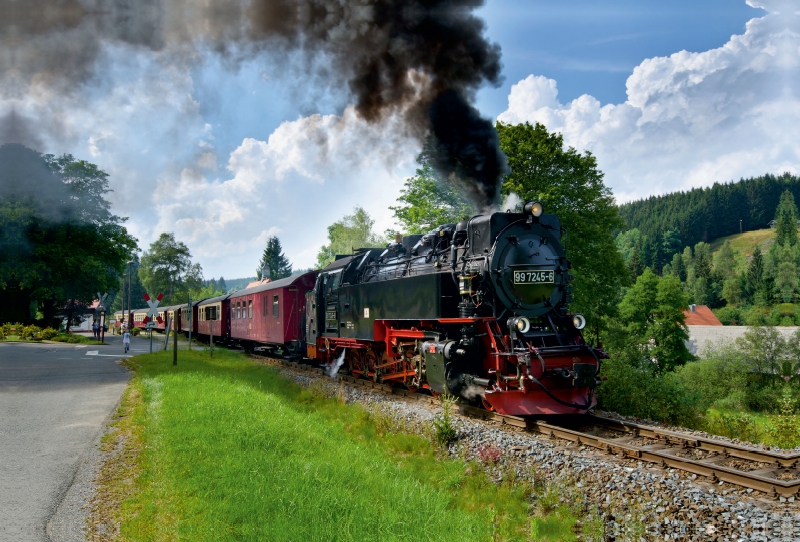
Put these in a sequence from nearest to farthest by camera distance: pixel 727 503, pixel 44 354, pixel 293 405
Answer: pixel 727 503 < pixel 293 405 < pixel 44 354

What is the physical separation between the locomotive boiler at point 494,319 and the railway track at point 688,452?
1.23 ft

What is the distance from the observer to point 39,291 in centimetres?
3375

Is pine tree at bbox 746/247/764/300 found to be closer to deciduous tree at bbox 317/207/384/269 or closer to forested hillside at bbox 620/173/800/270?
forested hillside at bbox 620/173/800/270

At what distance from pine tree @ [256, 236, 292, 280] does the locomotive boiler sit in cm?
7385

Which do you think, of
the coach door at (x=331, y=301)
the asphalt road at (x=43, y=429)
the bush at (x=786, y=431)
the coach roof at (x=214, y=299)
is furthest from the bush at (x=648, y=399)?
the coach roof at (x=214, y=299)

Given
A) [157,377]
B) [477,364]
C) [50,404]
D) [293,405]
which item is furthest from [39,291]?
[477,364]

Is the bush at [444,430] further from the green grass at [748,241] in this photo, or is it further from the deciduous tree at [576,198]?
the green grass at [748,241]

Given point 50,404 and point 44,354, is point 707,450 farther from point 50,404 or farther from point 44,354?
point 44,354

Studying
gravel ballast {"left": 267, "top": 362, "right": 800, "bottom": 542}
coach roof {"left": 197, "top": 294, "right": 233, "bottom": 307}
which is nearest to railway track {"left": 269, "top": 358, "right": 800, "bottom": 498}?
gravel ballast {"left": 267, "top": 362, "right": 800, "bottom": 542}

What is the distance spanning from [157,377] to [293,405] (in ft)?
17.7

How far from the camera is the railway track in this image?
5.36 metres

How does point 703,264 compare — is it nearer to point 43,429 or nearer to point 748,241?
point 748,241

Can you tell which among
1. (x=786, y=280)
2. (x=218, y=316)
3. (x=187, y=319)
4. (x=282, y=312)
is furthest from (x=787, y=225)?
(x=282, y=312)

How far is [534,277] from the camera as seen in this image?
8.98 meters
